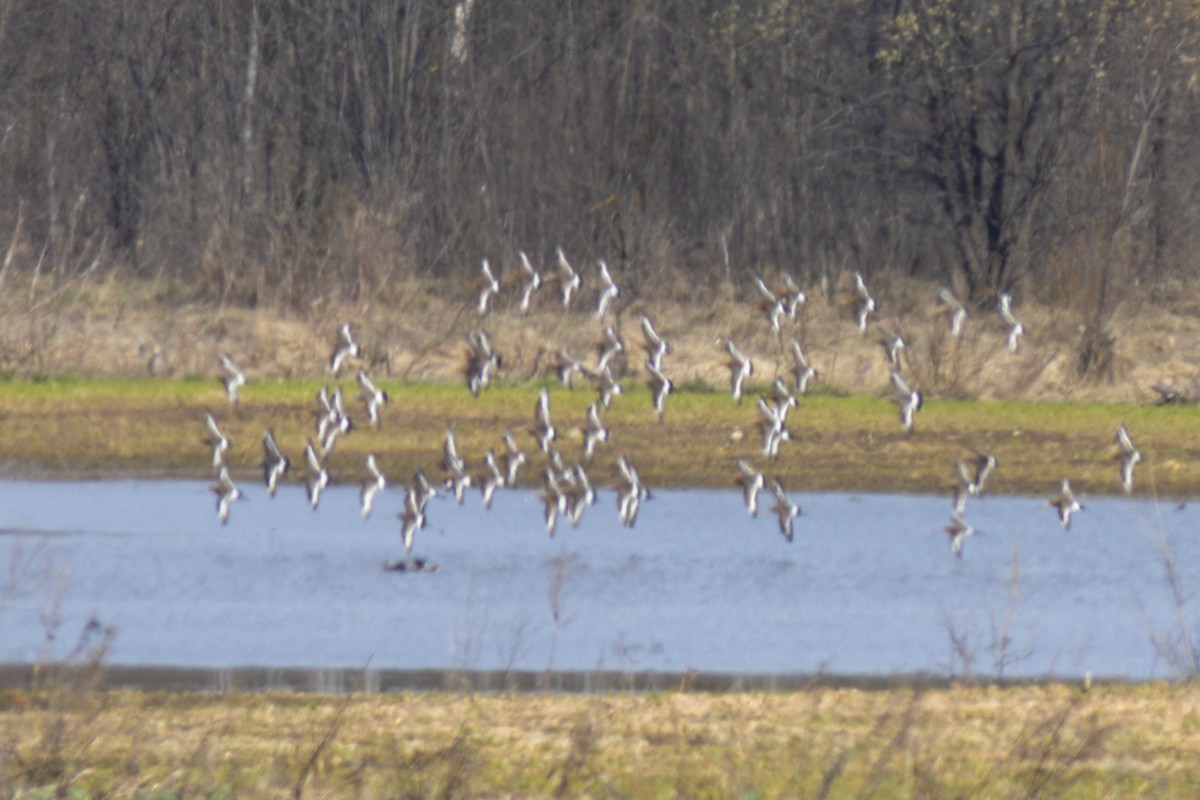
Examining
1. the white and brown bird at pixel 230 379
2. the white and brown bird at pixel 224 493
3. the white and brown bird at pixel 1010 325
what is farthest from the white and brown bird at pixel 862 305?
the white and brown bird at pixel 224 493

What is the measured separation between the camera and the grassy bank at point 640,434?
1838cm

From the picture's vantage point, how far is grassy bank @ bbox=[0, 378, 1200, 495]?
18375 millimetres

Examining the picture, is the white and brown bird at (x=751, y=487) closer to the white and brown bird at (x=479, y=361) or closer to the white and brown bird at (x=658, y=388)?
the white and brown bird at (x=658, y=388)

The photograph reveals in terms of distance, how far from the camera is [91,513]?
15.8m

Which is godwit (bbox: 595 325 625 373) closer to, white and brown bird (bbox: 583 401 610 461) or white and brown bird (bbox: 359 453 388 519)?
white and brown bird (bbox: 583 401 610 461)

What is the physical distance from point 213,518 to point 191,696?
700 centimetres

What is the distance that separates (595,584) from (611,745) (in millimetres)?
5676

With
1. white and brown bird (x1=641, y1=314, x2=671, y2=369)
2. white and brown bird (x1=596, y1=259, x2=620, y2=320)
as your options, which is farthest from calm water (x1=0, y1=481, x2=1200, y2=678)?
white and brown bird (x1=596, y1=259, x2=620, y2=320)

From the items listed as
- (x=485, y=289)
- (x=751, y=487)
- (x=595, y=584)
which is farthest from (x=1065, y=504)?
(x=485, y=289)

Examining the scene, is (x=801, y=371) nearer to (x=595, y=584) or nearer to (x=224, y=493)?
(x=224, y=493)

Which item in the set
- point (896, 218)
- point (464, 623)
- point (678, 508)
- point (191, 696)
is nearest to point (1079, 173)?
point (896, 218)

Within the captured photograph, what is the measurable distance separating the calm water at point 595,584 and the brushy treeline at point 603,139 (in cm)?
838

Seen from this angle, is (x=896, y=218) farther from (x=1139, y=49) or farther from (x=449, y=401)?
(x=449, y=401)

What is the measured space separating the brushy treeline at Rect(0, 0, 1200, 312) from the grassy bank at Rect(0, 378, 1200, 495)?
3332 millimetres
